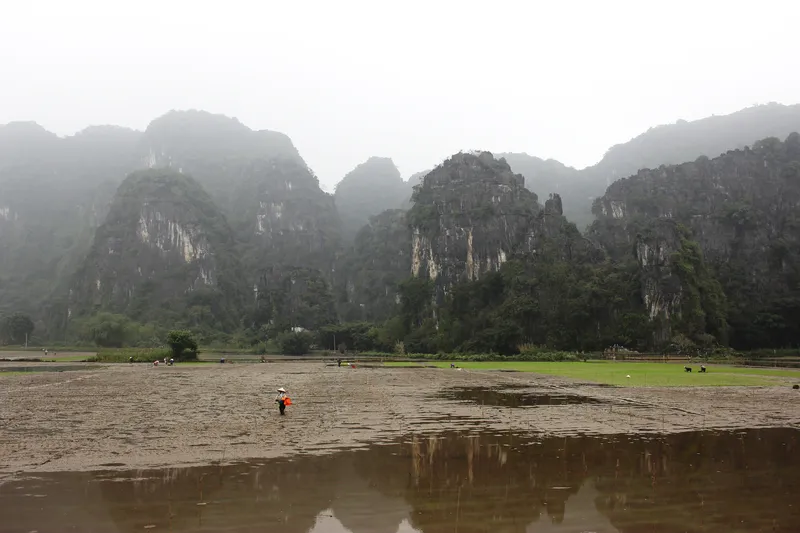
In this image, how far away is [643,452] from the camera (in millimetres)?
11766

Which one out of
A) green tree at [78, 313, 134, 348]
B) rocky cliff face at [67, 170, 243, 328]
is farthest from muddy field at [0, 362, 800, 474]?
rocky cliff face at [67, 170, 243, 328]

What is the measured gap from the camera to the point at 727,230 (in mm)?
97125

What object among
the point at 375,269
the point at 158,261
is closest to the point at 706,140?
the point at 375,269

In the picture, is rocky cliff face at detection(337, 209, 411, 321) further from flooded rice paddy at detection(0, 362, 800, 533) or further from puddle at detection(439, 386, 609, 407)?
flooded rice paddy at detection(0, 362, 800, 533)

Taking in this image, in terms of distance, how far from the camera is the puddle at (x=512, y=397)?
21272mm

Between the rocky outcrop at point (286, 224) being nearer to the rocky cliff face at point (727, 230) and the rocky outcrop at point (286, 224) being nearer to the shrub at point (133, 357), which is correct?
the rocky cliff face at point (727, 230)

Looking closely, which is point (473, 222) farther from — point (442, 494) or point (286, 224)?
point (442, 494)

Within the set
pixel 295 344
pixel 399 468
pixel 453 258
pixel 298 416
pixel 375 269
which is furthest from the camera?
pixel 375 269

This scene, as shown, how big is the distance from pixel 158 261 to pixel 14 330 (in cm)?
4415

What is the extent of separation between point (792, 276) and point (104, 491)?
105 m

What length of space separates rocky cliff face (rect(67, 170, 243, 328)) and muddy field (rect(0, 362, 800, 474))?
115290mm

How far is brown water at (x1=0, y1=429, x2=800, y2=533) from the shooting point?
7250 millimetres

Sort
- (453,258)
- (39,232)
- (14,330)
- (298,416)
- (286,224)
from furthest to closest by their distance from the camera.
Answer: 1. (286,224)
2. (39,232)
3. (453,258)
4. (14,330)
5. (298,416)

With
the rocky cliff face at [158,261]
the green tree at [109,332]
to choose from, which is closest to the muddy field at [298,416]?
the green tree at [109,332]
